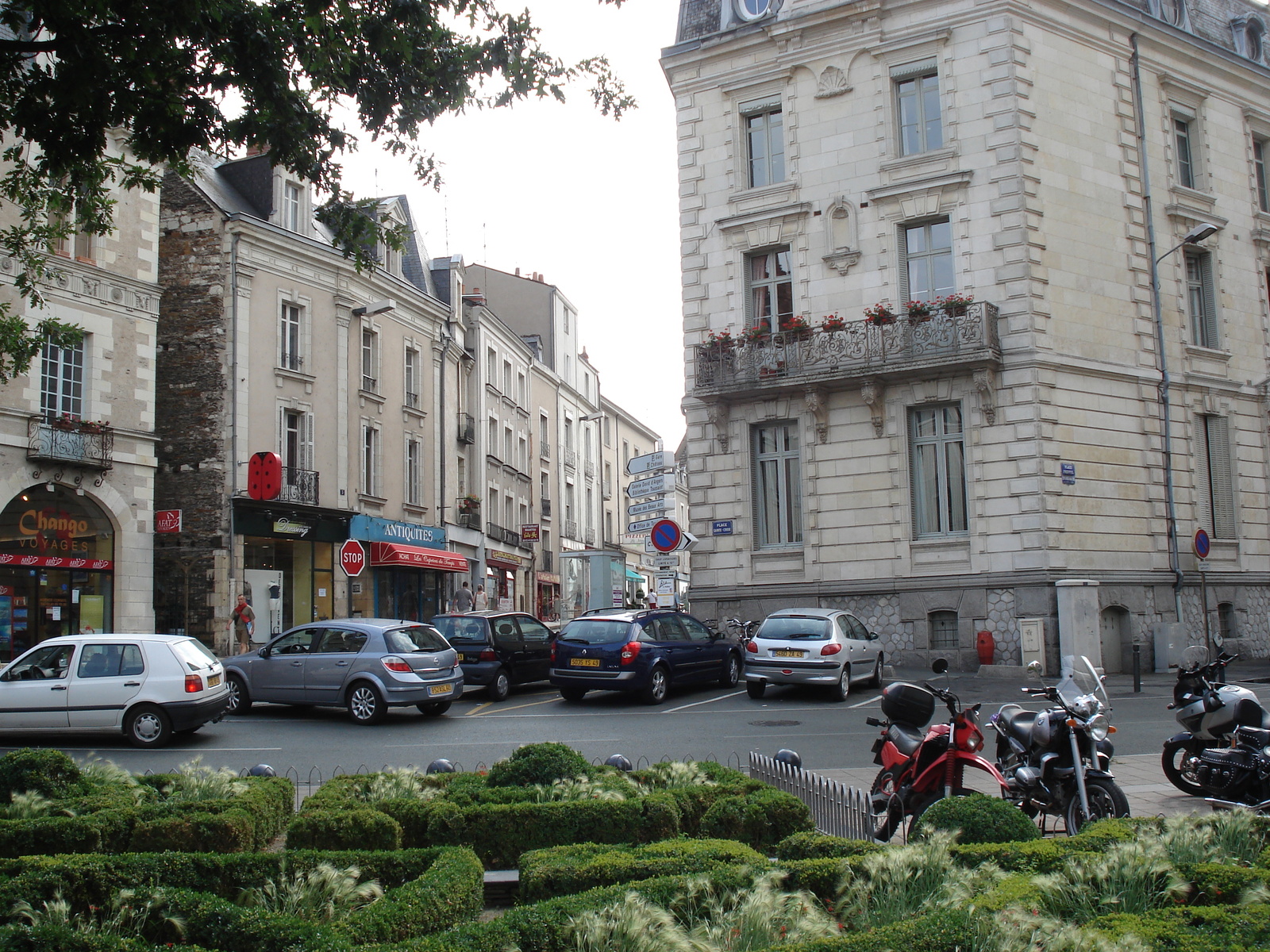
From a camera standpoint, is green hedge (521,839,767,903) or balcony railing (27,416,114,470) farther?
balcony railing (27,416,114,470)

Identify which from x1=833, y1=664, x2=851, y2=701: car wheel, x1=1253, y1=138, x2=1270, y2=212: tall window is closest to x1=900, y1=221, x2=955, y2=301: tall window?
x1=833, y1=664, x2=851, y2=701: car wheel

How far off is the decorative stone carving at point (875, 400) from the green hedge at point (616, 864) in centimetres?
1799

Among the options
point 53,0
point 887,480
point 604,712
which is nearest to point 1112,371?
point 887,480

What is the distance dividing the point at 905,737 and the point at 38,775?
5940mm

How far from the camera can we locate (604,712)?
1689 cm

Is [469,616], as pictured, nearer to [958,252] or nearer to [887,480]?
[887,480]

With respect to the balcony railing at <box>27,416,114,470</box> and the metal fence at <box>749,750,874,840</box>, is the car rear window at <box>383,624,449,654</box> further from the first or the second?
the balcony railing at <box>27,416,114,470</box>

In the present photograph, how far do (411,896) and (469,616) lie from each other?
1496cm

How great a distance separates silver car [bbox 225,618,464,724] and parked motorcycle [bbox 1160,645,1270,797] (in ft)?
32.2

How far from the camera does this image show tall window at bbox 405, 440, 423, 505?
36438 millimetres

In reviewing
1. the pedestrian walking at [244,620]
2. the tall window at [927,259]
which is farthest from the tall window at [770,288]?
the pedestrian walking at [244,620]

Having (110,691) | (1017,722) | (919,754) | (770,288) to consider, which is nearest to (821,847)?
(919,754)

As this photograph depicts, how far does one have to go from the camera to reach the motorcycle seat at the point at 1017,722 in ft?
25.6

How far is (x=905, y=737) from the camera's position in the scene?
24.8 feet
